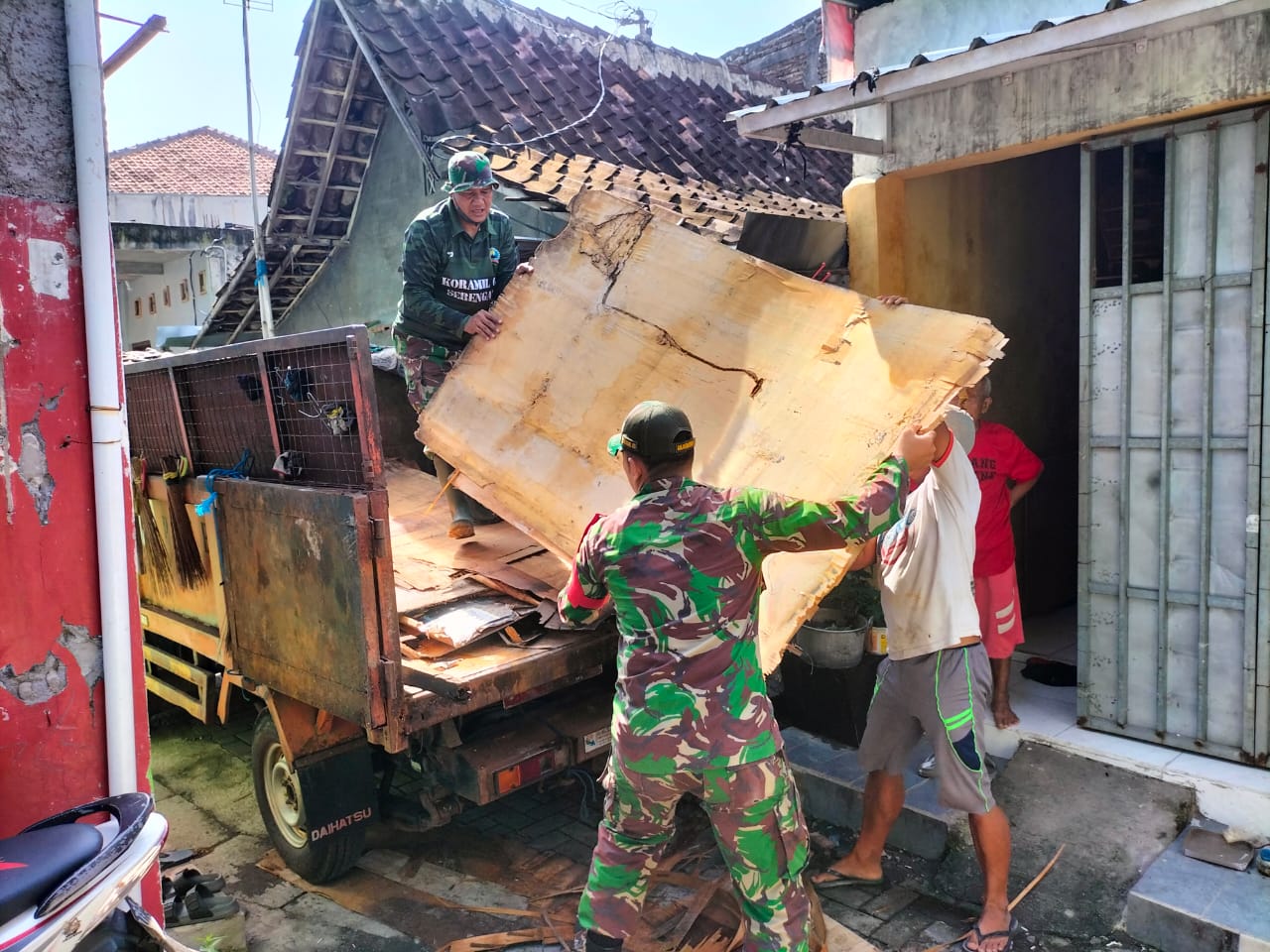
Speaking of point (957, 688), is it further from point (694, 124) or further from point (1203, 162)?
point (694, 124)

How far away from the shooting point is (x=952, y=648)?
3277mm

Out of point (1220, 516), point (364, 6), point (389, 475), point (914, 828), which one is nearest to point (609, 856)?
point (914, 828)

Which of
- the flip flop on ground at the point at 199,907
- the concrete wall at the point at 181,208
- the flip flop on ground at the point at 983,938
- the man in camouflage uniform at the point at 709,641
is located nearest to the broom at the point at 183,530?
the flip flop on ground at the point at 199,907

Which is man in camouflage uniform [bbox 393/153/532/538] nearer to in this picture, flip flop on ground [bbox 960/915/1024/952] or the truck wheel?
the truck wheel

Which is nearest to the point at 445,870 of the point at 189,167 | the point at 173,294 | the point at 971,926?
the point at 971,926

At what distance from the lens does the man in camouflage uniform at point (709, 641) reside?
102 inches

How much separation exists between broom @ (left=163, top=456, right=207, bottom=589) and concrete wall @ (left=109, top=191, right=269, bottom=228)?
16.5 m

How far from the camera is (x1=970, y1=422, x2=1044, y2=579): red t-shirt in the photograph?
4.39 metres

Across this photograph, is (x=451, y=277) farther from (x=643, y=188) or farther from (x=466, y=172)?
(x=643, y=188)

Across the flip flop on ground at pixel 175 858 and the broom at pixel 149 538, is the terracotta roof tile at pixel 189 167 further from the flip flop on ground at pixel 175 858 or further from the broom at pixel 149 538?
the flip flop on ground at pixel 175 858

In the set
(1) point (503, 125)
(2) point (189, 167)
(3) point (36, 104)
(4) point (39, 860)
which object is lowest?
(4) point (39, 860)

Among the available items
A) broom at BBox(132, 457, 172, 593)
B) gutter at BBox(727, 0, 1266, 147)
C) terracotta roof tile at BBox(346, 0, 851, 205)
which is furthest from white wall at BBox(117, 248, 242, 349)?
gutter at BBox(727, 0, 1266, 147)

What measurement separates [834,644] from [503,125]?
16.6 feet

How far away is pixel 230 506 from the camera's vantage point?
387cm
